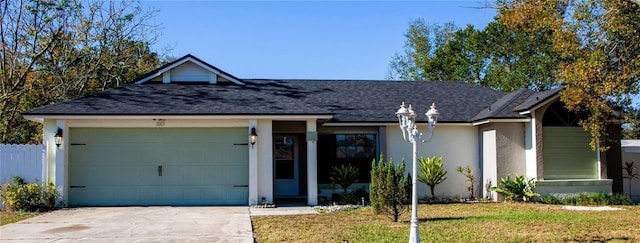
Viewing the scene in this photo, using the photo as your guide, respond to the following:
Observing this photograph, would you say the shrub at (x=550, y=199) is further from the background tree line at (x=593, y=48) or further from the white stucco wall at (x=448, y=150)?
the white stucco wall at (x=448, y=150)

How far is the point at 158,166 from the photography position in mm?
15469

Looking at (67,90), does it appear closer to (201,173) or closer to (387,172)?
(201,173)

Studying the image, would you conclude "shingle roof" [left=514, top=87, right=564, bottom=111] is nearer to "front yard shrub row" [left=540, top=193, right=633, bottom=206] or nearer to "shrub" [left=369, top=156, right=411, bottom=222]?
"front yard shrub row" [left=540, top=193, right=633, bottom=206]

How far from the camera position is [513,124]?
670 inches

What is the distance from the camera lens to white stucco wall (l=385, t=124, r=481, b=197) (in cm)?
1780

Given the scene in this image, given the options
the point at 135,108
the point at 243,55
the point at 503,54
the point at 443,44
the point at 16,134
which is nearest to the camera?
the point at 135,108

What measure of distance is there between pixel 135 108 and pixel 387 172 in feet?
23.9

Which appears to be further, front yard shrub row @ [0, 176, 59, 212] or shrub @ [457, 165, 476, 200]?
shrub @ [457, 165, 476, 200]

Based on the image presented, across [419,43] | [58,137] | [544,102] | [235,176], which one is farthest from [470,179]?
[419,43]

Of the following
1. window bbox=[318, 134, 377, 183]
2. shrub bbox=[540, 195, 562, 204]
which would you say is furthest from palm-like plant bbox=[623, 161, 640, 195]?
window bbox=[318, 134, 377, 183]

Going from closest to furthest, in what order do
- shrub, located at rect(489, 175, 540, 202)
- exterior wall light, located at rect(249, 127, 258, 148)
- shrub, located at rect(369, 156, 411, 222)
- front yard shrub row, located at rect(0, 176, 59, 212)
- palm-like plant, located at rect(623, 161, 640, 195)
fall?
shrub, located at rect(369, 156, 411, 222) < front yard shrub row, located at rect(0, 176, 59, 212) < exterior wall light, located at rect(249, 127, 258, 148) < shrub, located at rect(489, 175, 540, 202) < palm-like plant, located at rect(623, 161, 640, 195)

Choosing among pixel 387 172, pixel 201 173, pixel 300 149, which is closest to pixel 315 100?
pixel 300 149

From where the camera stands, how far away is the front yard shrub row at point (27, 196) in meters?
14.1

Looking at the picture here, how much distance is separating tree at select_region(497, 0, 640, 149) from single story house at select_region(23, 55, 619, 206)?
223cm
